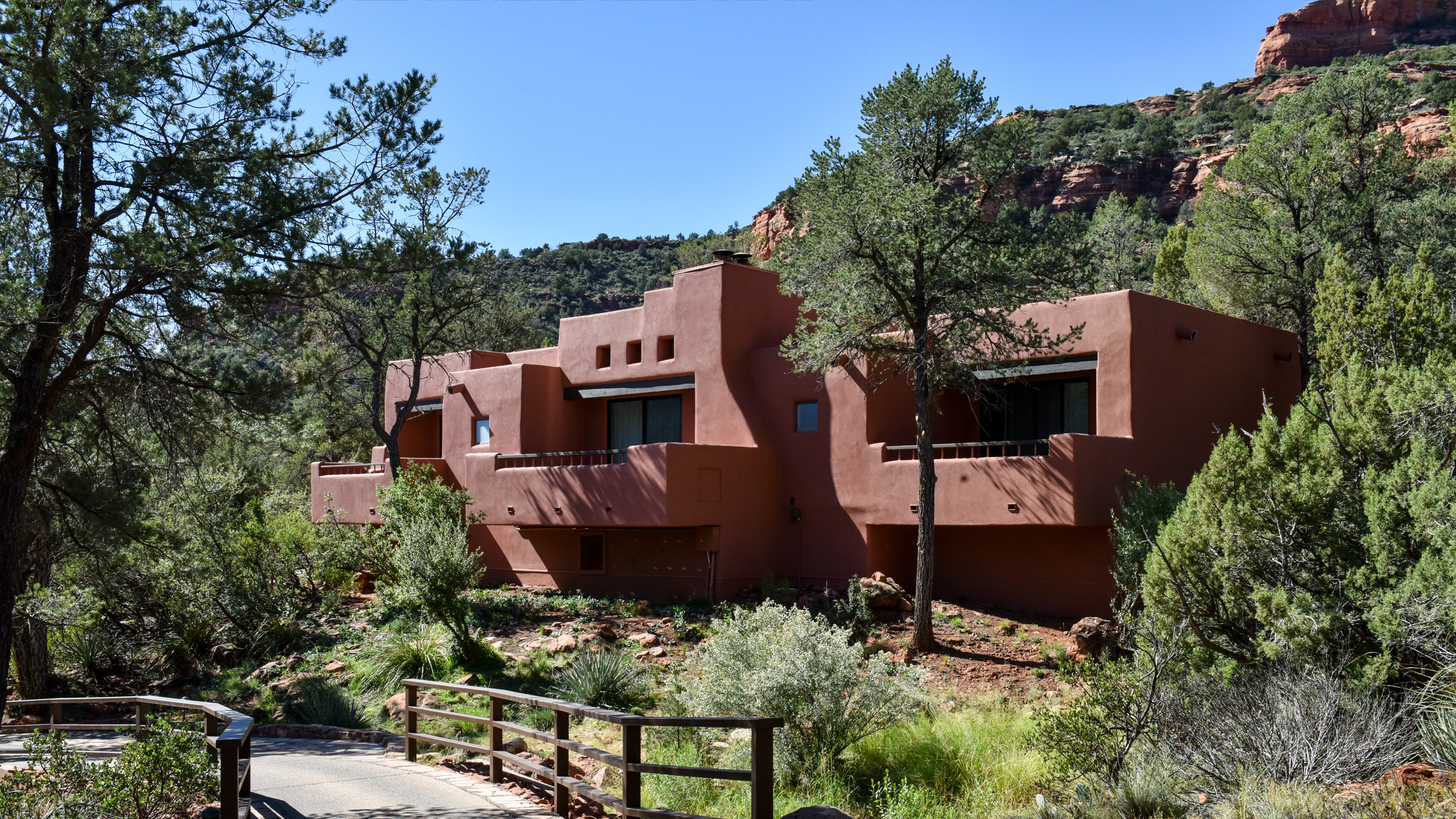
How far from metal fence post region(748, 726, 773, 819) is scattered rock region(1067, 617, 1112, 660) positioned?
963 centimetres

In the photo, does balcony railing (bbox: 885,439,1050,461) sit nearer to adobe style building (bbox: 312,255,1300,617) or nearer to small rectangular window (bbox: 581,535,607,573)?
adobe style building (bbox: 312,255,1300,617)

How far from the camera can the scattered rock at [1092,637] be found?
15.4 meters

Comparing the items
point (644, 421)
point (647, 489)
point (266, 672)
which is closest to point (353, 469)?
point (644, 421)

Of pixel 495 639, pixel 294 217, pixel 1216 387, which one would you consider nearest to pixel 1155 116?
pixel 1216 387

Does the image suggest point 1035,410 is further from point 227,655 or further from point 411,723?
point 227,655

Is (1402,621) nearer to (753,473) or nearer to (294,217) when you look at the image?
(294,217)

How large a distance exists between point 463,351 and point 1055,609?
1688cm

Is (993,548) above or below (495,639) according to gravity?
above

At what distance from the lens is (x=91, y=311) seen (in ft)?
37.9

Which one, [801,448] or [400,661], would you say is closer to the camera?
[400,661]

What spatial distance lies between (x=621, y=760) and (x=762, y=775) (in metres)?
1.10

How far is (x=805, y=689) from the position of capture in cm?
1028

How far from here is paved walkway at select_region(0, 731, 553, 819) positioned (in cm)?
814

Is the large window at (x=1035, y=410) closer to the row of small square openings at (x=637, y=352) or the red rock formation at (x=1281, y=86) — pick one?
the row of small square openings at (x=637, y=352)
